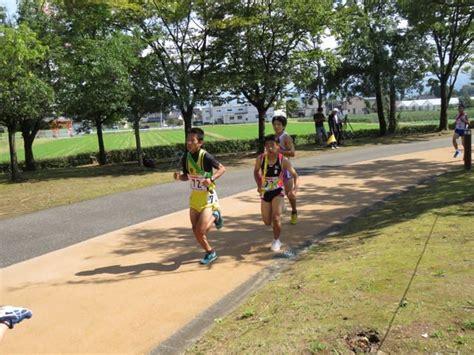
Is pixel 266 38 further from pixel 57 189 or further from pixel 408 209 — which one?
pixel 408 209

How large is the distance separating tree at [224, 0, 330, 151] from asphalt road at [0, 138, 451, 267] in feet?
23.5

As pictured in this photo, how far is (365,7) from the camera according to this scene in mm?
27438

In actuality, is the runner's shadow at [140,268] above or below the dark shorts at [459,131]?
below

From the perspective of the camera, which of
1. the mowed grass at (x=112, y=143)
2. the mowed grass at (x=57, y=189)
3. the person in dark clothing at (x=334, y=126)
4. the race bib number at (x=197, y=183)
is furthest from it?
the mowed grass at (x=112, y=143)

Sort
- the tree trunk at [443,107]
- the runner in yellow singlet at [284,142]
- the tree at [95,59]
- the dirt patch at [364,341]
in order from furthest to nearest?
the tree trunk at [443,107] → the tree at [95,59] → the runner in yellow singlet at [284,142] → the dirt patch at [364,341]

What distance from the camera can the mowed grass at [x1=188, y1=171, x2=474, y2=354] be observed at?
11.5 feet

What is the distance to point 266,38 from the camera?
818 inches

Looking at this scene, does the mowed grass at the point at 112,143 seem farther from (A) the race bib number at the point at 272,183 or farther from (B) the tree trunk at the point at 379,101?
(A) the race bib number at the point at 272,183

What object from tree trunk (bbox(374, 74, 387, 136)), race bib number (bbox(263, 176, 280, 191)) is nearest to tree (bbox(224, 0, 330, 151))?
tree trunk (bbox(374, 74, 387, 136))

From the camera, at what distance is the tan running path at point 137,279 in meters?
4.35

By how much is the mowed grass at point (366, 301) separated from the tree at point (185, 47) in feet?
46.1

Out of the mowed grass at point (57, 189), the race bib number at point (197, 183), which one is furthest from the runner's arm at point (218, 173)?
the mowed grass at point (57, 189)

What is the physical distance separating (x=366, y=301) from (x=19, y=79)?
14.7 m

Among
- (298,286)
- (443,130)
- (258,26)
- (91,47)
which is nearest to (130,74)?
(91,47)
